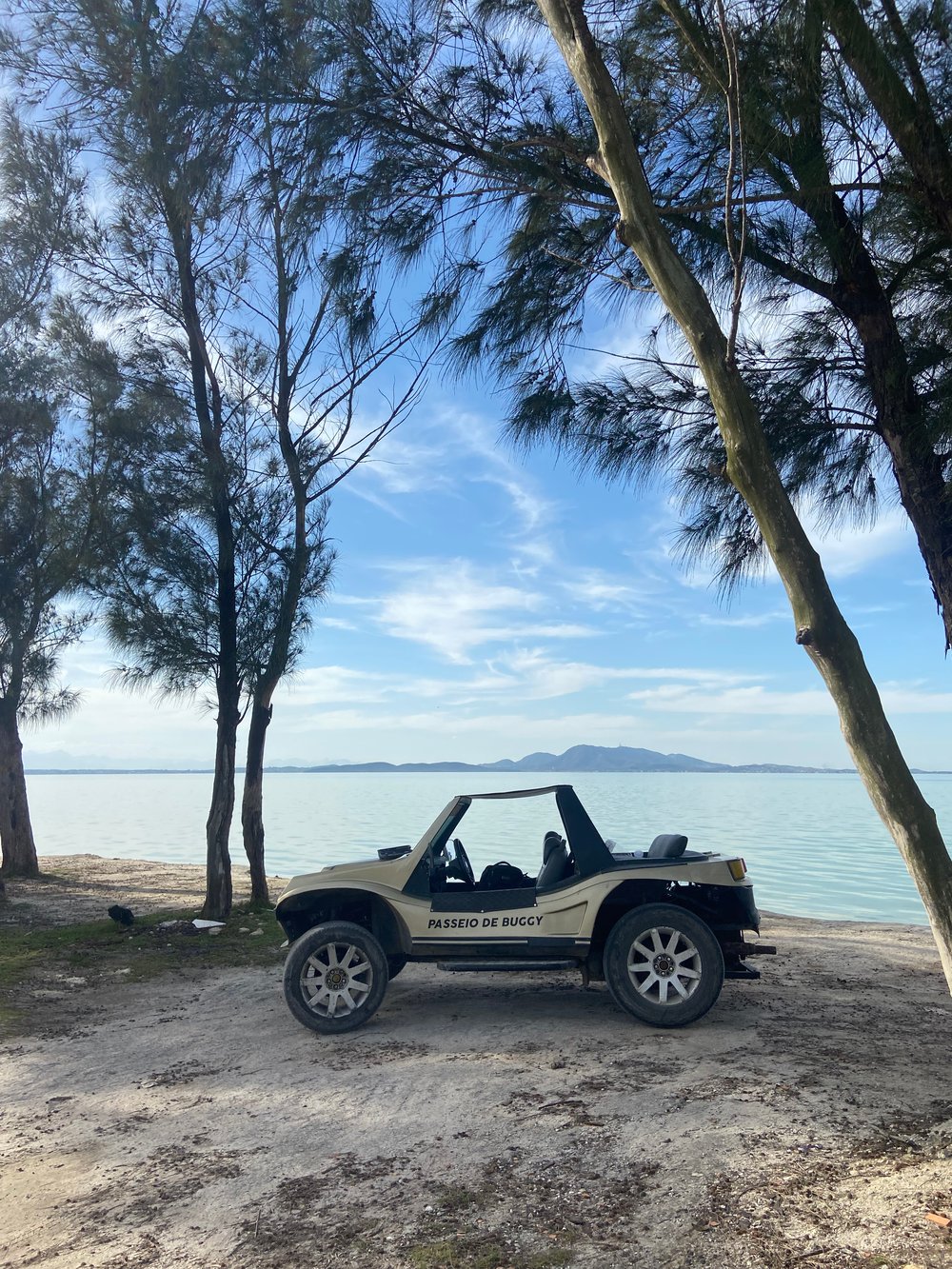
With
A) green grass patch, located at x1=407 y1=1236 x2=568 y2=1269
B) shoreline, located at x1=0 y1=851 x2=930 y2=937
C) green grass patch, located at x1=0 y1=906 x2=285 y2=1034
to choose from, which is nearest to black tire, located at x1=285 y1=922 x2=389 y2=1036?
green grass patch, located at x1=0 y1=906 x2=285 y2=1034

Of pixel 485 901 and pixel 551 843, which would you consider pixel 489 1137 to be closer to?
pixel 485 901

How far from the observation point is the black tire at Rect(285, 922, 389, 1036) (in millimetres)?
6445

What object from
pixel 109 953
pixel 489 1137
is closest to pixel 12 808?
pixel 109 953

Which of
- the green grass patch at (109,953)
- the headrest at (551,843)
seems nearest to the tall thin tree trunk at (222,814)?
the green grass patch at (109,953)

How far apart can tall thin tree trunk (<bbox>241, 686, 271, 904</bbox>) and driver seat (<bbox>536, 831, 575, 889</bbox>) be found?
6.45m

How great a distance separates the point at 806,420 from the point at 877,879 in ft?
50.5

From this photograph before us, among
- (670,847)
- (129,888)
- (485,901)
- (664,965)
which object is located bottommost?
(129,888)

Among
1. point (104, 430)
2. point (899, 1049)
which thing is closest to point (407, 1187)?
point (899, 1049)

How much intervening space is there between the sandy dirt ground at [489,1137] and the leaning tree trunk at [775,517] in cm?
106

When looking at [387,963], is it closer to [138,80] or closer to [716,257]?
[716,257]

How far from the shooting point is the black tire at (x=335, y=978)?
6.45 meters

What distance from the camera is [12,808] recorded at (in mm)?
16797

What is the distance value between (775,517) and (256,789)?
9.61 meters

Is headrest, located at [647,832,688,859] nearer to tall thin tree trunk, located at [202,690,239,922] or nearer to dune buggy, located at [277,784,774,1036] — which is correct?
dune buggy, located at [277,784,774,1036]
